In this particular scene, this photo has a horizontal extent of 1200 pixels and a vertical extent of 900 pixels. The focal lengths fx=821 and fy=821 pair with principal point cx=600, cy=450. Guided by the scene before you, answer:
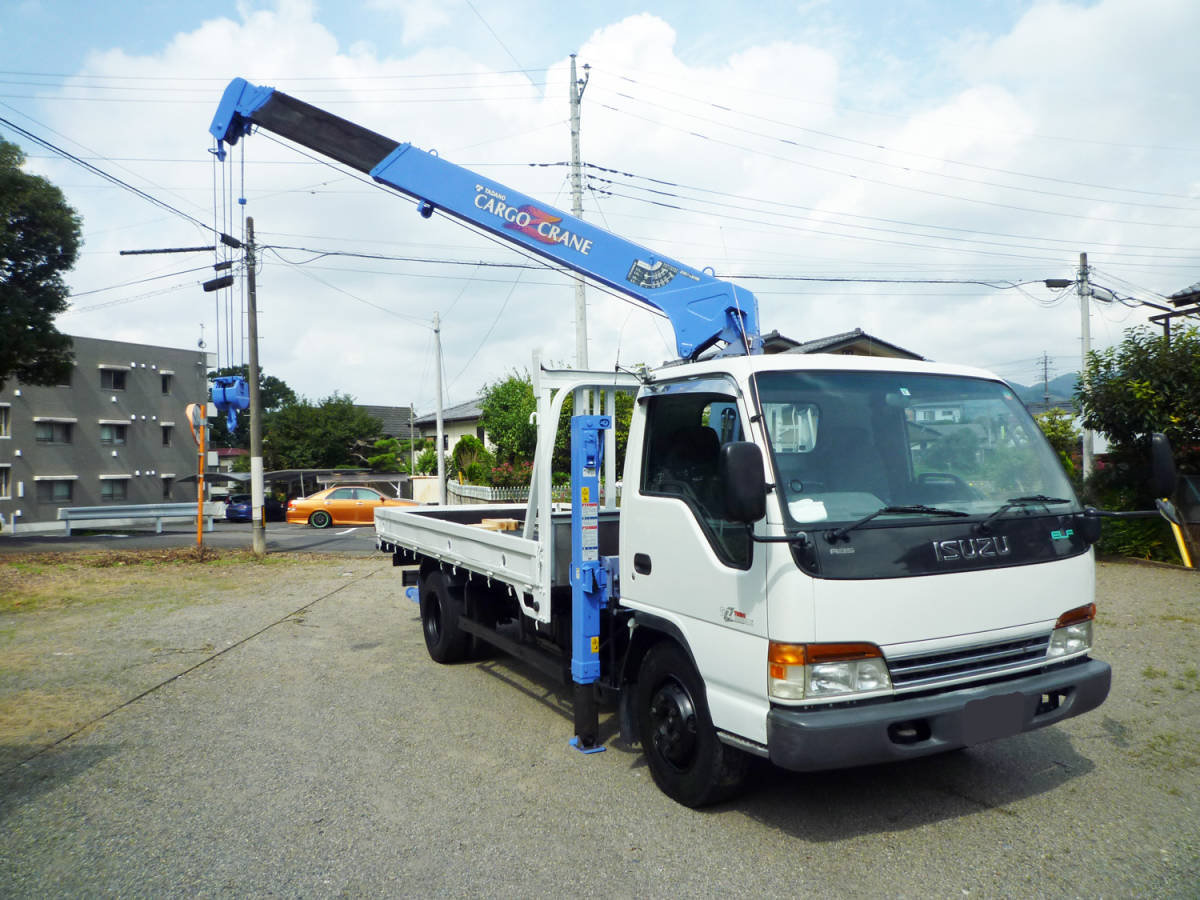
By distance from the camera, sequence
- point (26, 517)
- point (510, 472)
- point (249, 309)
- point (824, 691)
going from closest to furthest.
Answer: point (824, 691)
point (249, 309)
point (510, 472)
point (26, 517)

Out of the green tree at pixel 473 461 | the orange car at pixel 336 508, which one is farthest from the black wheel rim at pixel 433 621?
the orange car at pixel 336 508

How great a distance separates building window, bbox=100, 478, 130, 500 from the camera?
107ft

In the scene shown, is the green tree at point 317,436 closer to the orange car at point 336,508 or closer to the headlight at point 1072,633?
the orange car at point 336,508

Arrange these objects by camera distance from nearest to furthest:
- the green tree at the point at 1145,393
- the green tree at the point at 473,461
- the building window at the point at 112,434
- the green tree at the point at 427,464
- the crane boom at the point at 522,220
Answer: the crane boom at the point at 522,220, the green tree at the point at 1145,393, the green tree at the point at 473,461, the building window at the point at 112,434, the green tree at the point at 427,464

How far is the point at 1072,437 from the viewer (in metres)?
15.1

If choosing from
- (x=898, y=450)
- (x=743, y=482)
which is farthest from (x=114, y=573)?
(x=898, y=450)

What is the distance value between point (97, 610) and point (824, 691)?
32.9ft

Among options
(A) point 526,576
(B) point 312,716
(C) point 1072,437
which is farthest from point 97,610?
(C) point 1072,437

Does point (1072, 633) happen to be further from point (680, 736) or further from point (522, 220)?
point (522, 220)

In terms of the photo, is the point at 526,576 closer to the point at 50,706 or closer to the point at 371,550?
the point at 50,706

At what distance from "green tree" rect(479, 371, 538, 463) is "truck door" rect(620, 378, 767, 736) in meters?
17.1

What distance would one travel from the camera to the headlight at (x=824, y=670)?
3400 millimetres

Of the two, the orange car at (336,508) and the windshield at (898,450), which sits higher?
the windshield at (898,450)

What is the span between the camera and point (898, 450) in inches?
155
